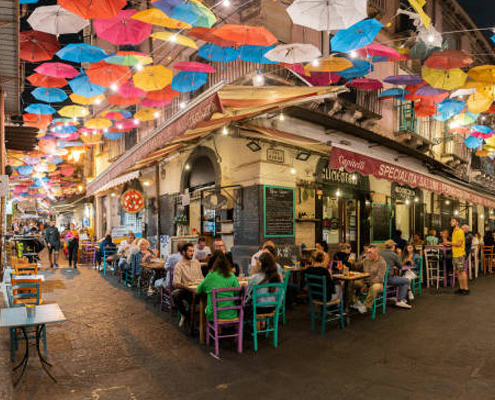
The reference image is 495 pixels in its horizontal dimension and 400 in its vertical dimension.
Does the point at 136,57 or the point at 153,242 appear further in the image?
the point at 153,242

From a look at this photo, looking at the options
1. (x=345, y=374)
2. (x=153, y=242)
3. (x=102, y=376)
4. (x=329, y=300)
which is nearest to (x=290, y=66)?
(x=329, y=300)

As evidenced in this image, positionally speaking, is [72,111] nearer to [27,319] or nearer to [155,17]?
[155,17]

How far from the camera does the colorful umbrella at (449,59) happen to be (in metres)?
6.98

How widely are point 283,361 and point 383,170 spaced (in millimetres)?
6077

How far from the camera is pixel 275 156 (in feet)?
33.1

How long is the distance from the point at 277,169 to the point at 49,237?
11272 millimetres

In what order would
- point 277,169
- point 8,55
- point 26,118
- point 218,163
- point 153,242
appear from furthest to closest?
1. point 153,242
2. point 26,118
3. point 218,163
4. point 277,169
5. point 8,55

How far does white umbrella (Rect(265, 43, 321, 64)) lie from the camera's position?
21.5 feet

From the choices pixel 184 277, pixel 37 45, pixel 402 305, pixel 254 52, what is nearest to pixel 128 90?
pixel 37 45

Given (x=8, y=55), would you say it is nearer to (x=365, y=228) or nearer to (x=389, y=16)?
(x=365, y=228)

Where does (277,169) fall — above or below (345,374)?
above

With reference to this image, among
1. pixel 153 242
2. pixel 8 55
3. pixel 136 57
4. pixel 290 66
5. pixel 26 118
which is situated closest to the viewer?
pixel 8 55

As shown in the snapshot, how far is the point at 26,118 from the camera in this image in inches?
491

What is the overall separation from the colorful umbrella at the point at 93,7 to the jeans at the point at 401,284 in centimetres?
762
